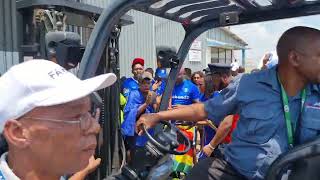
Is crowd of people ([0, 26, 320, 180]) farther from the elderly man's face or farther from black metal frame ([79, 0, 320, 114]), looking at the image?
black metal frame ([79, 0, 320, 114])

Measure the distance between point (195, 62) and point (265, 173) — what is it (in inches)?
622

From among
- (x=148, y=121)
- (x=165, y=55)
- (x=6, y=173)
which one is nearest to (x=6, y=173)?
(x=6, y=173)

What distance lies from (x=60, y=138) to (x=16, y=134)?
0.14m

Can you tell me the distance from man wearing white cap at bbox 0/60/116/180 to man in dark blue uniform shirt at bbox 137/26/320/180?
1.32 m

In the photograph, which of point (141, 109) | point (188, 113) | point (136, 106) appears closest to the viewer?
point (188, 113)

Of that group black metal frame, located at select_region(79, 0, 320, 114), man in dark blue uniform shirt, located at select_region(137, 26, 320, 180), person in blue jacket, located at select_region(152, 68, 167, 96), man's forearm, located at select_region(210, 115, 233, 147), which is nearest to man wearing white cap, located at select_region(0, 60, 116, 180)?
black metal frame, located at select_region(79, 0, 320, 114)

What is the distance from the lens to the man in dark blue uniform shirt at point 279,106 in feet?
8.38

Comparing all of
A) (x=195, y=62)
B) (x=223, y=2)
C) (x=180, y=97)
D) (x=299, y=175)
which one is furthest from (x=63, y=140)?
(x=195, y=62)

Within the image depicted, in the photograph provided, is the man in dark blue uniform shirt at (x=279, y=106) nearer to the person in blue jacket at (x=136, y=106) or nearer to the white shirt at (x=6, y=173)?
the white shirt at (x=6, y=173)

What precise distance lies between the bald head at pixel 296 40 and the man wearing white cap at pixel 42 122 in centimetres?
141

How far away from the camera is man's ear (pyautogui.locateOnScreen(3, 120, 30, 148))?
1488mm

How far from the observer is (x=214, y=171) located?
9.63ft

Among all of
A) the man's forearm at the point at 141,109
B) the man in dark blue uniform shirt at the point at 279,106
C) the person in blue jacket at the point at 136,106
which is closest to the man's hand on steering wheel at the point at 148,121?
the man in dark blue uniform shirt at the point at 279,106

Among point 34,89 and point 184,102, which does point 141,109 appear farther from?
point 34,89
